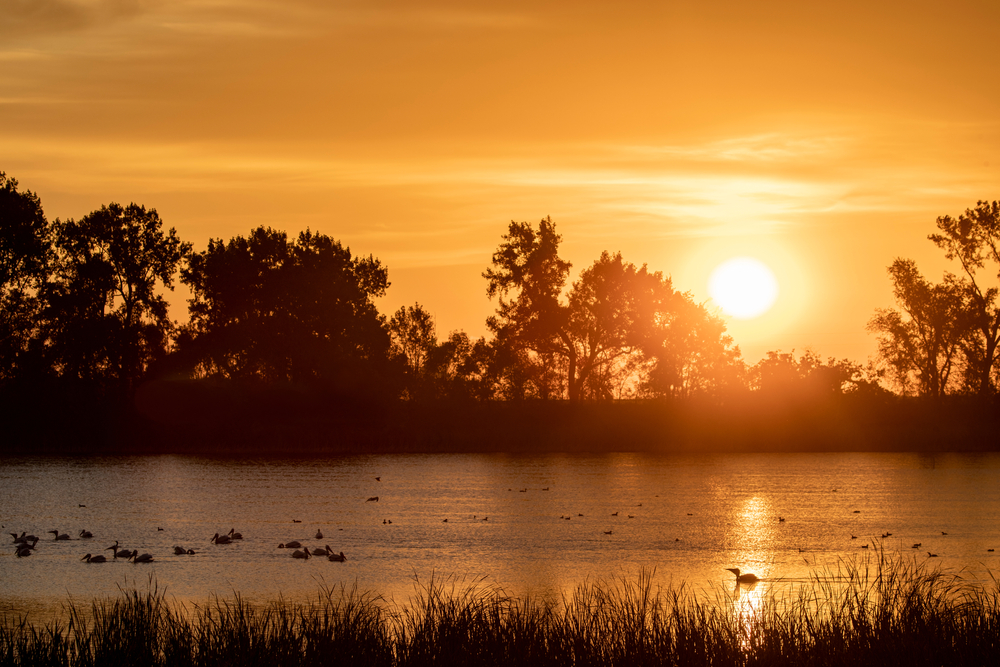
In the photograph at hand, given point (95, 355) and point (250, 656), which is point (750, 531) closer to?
point (250, 656)

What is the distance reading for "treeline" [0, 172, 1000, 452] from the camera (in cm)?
7938

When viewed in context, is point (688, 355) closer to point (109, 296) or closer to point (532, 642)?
point (109, 296)

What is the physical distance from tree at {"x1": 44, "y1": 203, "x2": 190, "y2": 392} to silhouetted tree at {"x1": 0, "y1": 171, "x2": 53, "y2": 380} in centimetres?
134

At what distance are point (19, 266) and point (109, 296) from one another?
7.26m

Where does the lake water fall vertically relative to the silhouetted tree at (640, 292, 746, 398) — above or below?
below

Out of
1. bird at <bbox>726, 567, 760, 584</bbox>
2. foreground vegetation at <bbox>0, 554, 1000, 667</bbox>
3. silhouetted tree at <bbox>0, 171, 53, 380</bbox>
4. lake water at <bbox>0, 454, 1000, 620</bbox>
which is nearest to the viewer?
foreground vegetation at <bbox>0, 554, 1000, 667</bbox>

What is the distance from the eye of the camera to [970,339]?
283 feet

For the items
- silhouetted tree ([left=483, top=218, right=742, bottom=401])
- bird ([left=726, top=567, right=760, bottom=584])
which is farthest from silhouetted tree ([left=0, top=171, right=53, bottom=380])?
bird ([left=726, top=567, right=760, bottom=584])

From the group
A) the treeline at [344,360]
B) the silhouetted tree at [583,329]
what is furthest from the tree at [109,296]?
the silhouetted tree at [583,329]

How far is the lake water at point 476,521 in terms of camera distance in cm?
2316

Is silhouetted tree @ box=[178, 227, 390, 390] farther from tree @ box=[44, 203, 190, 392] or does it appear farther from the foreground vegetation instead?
the foreground vegetation

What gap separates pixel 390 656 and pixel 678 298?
82691mm

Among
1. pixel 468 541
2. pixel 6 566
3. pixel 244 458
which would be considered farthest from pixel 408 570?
pixel 244 458

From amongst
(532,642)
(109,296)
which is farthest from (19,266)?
(532,642)
